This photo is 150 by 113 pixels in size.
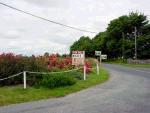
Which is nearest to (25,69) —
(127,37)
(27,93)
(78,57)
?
(27,93)

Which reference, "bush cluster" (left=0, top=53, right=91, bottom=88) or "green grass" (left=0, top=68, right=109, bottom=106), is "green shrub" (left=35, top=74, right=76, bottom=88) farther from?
"green grass" (left=0, top=68, right=109, bottom=106)

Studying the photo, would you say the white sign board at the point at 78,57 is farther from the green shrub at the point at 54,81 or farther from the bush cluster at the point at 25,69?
the green shrub at the point at 54,81

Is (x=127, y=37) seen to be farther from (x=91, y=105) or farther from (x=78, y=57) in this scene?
(x=91, y=105)

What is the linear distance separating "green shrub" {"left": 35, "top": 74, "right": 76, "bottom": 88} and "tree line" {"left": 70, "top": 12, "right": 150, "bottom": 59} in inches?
2225

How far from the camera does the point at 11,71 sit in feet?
69.5

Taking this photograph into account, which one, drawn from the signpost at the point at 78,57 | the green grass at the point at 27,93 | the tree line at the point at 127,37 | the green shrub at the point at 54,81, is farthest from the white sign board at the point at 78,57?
the tree line at the point at 127,37

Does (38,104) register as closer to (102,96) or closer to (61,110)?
(61,110)

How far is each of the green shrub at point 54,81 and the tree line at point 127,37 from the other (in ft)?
185

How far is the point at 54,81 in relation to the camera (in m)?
20.7

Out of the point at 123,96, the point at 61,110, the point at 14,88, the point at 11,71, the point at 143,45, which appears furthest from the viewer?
the point at 143,45

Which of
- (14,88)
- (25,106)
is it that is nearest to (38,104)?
(25,106)

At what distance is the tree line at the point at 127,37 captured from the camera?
259ft

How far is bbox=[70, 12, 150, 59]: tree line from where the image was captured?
259 feet

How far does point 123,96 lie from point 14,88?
5.74m
